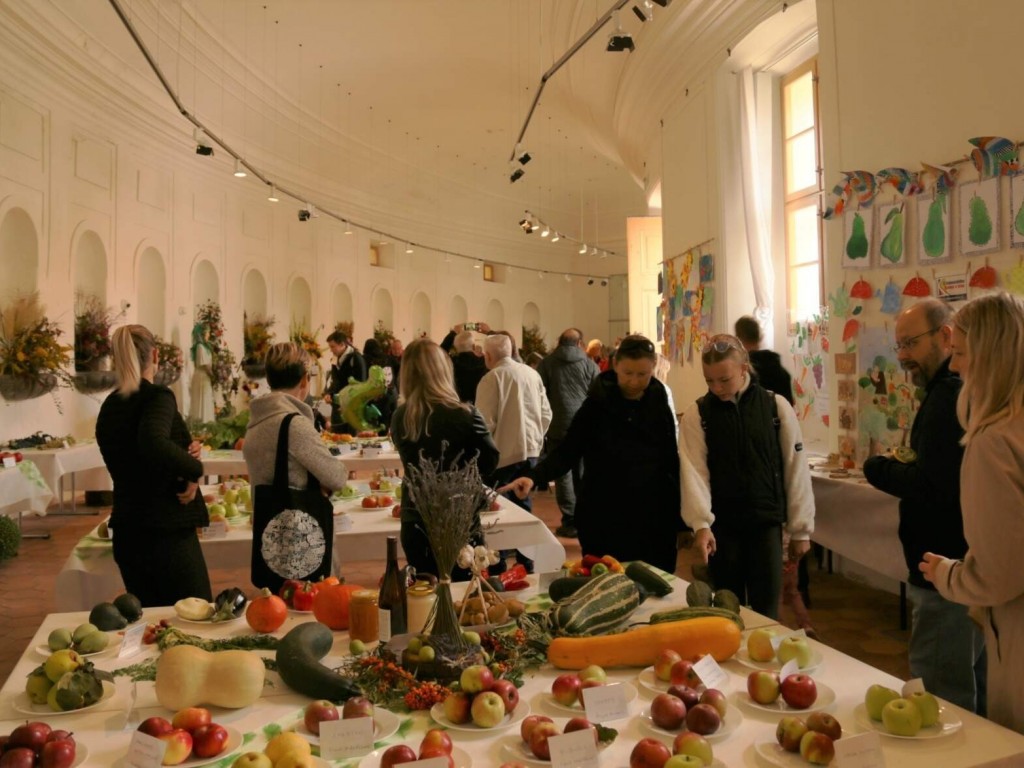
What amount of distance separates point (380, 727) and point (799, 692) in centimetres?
82

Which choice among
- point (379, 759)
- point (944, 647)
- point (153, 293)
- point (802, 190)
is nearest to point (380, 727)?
point (379, 759)

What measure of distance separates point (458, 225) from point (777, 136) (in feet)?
39.6

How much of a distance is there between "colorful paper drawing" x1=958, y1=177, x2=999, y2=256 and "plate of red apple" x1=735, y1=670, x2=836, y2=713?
2.72 m

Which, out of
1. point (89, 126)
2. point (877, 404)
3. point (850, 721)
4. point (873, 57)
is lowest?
point (850, 721)

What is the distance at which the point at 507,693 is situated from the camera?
1.71 m

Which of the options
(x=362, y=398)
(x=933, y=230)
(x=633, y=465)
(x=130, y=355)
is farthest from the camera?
(x=362, y=398)

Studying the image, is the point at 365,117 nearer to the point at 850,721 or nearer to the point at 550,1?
the point at 550,1

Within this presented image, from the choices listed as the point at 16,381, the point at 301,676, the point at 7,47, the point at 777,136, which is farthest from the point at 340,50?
the point at 301,676

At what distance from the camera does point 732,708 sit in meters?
1.72

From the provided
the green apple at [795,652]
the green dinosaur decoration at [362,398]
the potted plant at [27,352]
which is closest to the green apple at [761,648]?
the green apple at [795,652]

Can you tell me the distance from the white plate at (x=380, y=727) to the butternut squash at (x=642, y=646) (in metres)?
0.44

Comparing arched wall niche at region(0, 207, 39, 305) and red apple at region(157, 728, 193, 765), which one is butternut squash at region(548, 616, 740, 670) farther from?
arched wall niche at region(0, 207, 39, 305)

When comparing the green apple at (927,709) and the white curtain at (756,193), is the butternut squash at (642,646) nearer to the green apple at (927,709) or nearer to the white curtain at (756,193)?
the green apple at (927,709)

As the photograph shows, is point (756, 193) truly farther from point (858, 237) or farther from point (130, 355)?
point (130, 355)
